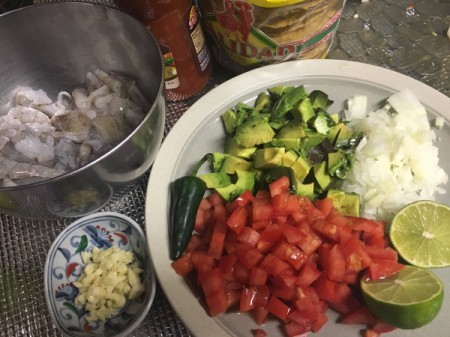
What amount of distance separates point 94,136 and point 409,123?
0.90 metres

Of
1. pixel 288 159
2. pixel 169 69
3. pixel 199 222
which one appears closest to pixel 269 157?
pixel 288 159

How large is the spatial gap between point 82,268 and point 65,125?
43 centimetres

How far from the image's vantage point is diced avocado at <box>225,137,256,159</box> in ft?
3.98

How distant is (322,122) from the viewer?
1233mm

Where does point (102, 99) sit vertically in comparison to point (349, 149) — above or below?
above

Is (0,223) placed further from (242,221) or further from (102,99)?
(242,221)

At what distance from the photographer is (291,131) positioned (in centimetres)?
121

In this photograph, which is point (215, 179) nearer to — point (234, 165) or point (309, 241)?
point (234, 165)

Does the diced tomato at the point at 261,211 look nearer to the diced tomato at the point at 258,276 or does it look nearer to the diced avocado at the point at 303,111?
the diced tomato at the point at 258,276

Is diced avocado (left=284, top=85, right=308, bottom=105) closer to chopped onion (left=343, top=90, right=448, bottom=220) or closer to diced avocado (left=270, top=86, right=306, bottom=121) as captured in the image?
diced avocado (left=270, top=86, right=306, bottom=121)

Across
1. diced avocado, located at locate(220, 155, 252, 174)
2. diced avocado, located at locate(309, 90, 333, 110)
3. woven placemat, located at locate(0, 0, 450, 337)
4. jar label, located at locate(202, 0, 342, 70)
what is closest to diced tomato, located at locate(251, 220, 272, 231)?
diced avocado, located at locate(220, 155, 252, 174)

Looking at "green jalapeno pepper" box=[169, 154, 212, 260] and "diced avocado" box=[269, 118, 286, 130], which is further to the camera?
"diced avocado" box=[269, 118, 286, 130]

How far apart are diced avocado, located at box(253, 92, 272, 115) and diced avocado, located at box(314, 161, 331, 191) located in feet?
0.84

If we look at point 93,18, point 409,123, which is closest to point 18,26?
point 93,18
